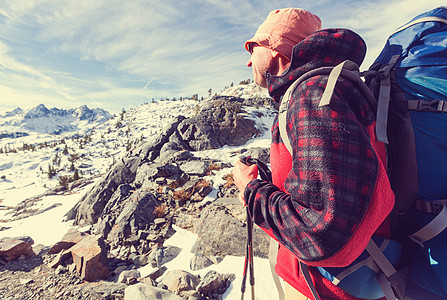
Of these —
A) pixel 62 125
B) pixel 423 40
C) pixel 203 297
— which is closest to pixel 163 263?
pixel 203 297

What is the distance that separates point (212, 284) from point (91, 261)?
249 centimetres

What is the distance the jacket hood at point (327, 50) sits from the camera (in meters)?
0.93

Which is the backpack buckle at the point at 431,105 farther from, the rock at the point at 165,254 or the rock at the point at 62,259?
the rock at the point at 62,259

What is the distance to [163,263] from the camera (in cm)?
425

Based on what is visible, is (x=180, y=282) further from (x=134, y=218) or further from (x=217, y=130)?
(x=217, y=130)

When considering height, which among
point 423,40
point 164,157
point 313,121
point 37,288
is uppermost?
point 423,40

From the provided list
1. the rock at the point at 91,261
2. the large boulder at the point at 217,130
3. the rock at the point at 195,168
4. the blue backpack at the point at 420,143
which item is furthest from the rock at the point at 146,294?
the large boulder at the point at 217,130

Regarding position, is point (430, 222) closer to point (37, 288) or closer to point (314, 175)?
point (314, 175)

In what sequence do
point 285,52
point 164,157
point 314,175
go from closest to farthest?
point 314,175 → point 285,52 → point 164,157

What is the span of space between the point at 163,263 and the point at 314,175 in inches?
174

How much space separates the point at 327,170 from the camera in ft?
2.34

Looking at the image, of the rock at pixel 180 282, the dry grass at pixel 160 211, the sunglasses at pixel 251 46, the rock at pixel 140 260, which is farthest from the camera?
the dry grass at pixel 160 211

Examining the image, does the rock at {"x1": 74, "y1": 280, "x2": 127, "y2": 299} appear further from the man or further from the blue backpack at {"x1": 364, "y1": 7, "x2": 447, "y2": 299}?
the blue backpack at {"x1": 364, "y1": 7, "x2": 447, "y2": 299}

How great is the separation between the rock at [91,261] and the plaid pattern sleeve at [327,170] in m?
4.51
